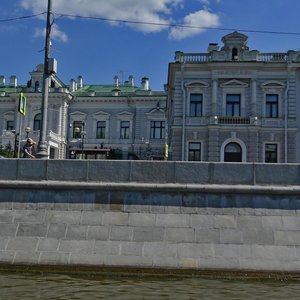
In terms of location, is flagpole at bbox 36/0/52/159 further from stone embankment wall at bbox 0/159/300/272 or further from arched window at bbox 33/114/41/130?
arched window at bbox 33/114/41/130

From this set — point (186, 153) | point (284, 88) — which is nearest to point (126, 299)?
point (186, 153)

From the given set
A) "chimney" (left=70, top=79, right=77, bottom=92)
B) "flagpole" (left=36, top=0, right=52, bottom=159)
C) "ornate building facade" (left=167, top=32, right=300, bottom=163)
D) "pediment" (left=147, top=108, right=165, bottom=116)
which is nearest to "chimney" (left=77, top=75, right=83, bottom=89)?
"chimney" (left=70, top=79, right=77, bottom=92)

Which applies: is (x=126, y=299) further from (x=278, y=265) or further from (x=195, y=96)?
(x=195, y=96)

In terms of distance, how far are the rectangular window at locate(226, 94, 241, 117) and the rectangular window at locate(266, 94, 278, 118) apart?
6.90 feet

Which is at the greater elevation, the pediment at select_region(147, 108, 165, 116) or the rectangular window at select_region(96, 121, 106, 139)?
the pediment at select_region(147, 108, 165, 116)

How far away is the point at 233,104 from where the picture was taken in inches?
1439

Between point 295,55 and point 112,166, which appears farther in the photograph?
point 295,55

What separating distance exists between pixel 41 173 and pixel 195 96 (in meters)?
25.5

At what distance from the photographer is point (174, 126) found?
36.4 metres

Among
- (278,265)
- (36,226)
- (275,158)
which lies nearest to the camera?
(278,265)

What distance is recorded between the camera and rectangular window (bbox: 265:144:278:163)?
35.9 m

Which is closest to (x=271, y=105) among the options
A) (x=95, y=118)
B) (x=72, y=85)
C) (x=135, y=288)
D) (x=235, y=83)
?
(x=235, y=83)

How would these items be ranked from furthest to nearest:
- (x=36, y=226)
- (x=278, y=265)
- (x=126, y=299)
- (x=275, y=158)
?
(x=275, y=158), (x=36, y=226), (x=278, y=265), (x=126, y=299)

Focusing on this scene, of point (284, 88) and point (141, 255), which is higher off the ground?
point (284, 88)
